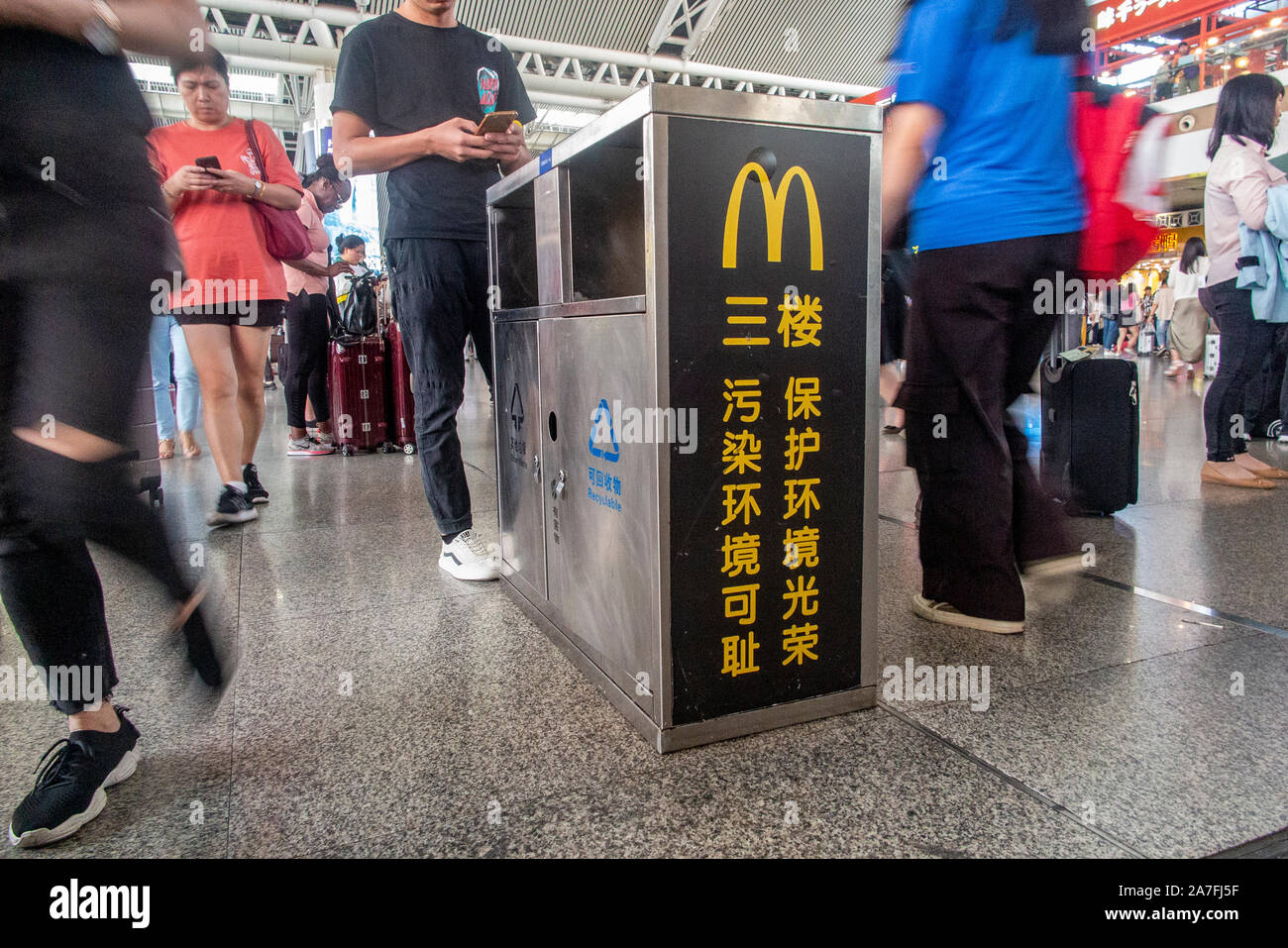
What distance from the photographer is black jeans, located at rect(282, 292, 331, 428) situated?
5.16m

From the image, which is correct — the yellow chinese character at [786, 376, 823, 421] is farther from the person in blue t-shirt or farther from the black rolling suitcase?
the black rolling suitcase

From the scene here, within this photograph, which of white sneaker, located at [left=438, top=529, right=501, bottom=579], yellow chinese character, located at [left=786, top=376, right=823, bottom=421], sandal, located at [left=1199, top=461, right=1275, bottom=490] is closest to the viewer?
yellow chinese character, located at [left=786, top=376, right=823, bottom=421]

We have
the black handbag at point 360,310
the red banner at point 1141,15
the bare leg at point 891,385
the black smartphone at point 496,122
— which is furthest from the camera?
the red banner at point 1141,15

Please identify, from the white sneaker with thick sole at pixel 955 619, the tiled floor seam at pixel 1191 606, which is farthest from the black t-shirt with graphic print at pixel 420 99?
the tiled floor seam at pixel 1191 606

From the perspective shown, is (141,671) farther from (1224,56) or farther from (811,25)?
(1224,56)

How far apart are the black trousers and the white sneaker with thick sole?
15 millimetres

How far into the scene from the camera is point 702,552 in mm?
1478

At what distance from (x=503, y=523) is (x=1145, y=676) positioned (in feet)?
5.65

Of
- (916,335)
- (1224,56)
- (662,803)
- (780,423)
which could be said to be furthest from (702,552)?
(1224,56)

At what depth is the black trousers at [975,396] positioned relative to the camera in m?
1.89

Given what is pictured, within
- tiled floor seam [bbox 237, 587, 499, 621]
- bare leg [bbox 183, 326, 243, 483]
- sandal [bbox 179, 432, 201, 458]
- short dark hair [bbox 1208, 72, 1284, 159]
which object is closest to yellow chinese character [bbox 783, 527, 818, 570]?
tiled floor seam [bbox 237, 587, 499, 621]

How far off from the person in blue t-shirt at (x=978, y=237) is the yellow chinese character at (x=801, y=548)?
2.03 feet

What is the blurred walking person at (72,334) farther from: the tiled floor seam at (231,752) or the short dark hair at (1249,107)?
the short dark hair at (1249,107)

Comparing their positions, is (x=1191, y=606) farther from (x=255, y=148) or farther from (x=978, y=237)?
→ (x=255, y=148)
